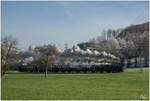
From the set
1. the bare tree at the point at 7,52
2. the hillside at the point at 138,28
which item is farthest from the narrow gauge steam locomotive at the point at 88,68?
the hillside at the point at 138,28

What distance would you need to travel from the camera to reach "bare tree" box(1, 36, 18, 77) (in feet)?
52.8

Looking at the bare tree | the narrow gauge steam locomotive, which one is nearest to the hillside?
the narrow gauge steam locomotive

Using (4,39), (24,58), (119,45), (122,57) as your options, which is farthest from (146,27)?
(4,39)

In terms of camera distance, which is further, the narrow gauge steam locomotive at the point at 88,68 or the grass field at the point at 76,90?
the narrow gauge steam locomotive at the point at 88,68

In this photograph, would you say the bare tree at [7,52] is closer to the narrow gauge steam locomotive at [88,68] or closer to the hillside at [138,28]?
the narrow gauge steam locomotive at [88,68]

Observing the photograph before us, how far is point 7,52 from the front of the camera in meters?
16.3

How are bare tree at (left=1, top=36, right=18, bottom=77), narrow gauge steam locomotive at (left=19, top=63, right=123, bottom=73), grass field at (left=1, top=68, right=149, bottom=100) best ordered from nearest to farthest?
grass field at (left=1, top=68, right=149, bottom=100) → bare tree at (left=1, top=36, right=18, bottom=77) → narrow gauge steam locomotive at (left=19, top=63, right=123, bottom=73)

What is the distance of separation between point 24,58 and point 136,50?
26622mm

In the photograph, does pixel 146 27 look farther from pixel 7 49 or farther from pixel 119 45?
pixel 7 49

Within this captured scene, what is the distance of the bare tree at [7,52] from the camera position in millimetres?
16094

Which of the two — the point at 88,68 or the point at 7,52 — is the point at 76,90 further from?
the point at 88,68

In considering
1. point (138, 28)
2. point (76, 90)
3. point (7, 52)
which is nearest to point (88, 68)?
point (7, 52)

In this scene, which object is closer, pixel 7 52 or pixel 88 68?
pixel 7 52

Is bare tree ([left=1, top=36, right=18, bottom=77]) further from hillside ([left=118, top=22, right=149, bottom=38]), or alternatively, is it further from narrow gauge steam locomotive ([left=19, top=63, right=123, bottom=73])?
hillside ([left=118, top=22, right=149, bottom=38])
